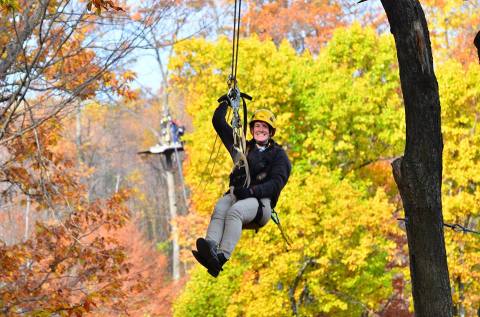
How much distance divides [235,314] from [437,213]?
54.6ft

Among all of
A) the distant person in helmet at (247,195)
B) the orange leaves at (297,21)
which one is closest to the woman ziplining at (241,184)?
the distant person in helmet at (247,195)

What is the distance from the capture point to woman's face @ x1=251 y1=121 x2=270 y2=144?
23.4ft

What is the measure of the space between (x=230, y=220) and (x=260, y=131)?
1.05 meters

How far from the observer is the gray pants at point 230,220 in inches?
252

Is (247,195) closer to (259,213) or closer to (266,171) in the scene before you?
(259,213)

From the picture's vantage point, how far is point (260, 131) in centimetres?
716

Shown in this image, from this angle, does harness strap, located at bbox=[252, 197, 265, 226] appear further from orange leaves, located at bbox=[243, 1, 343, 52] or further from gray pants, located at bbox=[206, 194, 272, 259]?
orange leaves, located at bbox=[243, 1, 343, 52]

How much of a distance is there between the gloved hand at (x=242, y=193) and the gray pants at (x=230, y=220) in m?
0.04

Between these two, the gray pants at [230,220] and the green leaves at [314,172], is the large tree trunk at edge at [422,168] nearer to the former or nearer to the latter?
the gray pants at [230,220]

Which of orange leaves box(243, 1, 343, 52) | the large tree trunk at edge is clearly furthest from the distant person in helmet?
orange leaves box(243, 1, 343, 52)

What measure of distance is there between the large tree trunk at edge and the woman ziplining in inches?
58.0

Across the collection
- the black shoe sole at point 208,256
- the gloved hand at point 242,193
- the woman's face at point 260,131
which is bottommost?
the black shoe sole at point 208,256

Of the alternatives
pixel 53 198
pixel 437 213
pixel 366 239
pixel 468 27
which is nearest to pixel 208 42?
pixel 366 239

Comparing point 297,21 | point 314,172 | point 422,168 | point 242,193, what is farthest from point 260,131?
point 297,21
